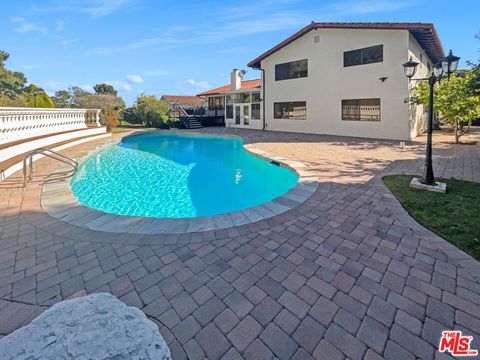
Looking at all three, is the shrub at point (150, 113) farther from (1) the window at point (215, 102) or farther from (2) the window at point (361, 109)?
(2) the window at point (361, 109)

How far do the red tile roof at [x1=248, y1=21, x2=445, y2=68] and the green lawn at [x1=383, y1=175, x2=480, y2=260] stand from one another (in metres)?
8.09

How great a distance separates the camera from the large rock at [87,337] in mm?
1598

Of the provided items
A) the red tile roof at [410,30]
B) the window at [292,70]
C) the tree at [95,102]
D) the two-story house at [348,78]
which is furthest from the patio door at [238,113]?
the tree at [95,102]

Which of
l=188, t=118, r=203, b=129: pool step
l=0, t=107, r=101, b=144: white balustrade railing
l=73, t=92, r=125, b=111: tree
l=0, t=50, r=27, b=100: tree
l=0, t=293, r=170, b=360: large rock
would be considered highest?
l=0, t=50, r=27, b=100: tree

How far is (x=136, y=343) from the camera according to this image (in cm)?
170

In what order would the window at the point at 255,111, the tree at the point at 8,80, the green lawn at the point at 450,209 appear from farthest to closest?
the tree at the point at 8,80 < the window at the point at 255,111 < the green lawn at the point at 450,209

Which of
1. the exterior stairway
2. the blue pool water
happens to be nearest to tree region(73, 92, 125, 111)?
the exterior stairway

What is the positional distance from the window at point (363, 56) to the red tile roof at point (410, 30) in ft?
3.79

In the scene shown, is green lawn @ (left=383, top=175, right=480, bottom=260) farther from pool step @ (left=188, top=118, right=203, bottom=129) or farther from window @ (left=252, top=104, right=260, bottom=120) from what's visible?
pool step @ (left=188, top=118, right=203, bottom=129)

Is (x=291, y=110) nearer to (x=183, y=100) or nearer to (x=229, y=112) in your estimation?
(x=229, y=112)

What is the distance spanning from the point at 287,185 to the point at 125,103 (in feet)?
99.4

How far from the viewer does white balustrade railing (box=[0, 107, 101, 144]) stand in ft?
29.2

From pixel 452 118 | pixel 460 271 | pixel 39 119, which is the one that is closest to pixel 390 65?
pixel 452 118

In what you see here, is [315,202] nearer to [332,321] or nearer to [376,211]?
[376,211]
